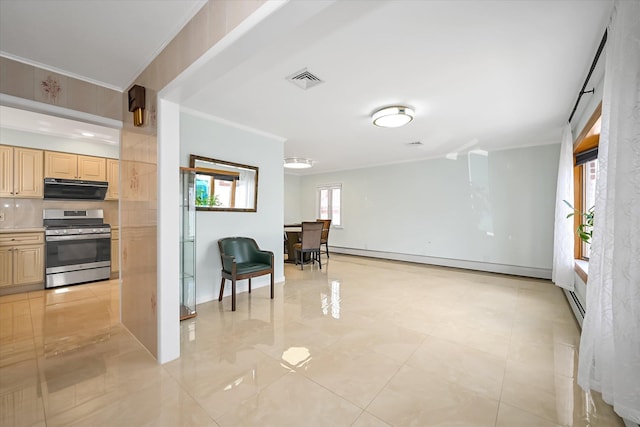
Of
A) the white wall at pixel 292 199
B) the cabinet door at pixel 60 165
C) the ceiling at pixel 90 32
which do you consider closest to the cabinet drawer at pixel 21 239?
the cabinet door at pixel 60 165

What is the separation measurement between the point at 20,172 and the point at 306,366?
5274mm

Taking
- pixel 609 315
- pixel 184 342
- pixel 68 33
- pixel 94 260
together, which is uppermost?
pixel 68 33

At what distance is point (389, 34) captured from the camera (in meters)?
1.80

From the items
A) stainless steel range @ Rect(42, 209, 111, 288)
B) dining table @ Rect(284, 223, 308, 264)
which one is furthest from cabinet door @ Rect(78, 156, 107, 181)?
dining table @ Rect(284, 223, 308, 264)

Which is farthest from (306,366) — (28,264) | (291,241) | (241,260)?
(28,264)

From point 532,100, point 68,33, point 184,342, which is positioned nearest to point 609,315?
point 532,100

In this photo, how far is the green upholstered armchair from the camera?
3184mm

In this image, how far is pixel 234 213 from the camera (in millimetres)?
3807

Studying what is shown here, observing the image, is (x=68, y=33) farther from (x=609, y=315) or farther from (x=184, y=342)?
(x=609, y=315)

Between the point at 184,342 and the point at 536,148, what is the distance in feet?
20.4

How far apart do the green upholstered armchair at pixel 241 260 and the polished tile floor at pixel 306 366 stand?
1.31ft

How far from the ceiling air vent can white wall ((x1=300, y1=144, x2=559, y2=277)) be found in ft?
14.1

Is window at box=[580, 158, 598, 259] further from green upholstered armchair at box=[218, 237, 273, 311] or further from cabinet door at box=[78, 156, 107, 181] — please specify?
cabinet door at box=[78, 156, 107, 181]

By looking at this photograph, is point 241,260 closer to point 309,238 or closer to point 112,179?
point 309,238
